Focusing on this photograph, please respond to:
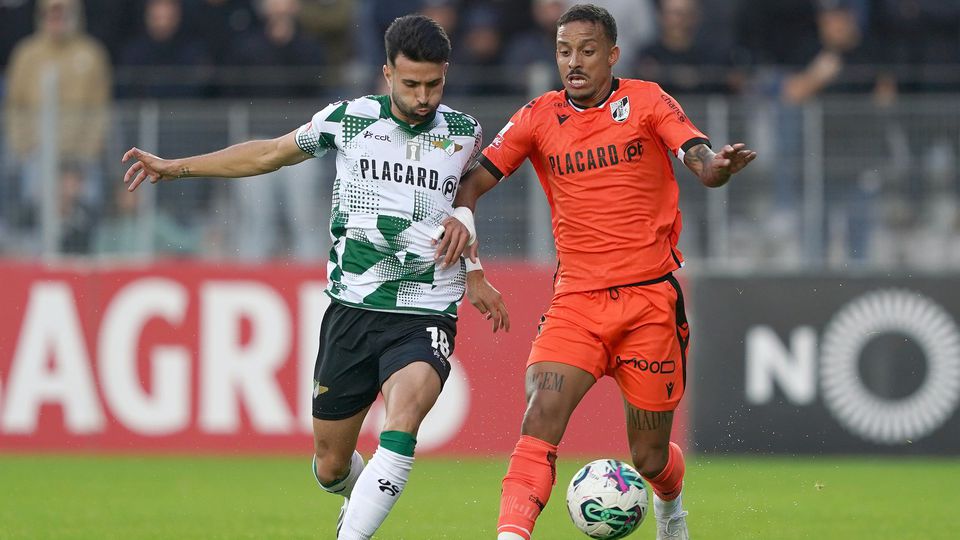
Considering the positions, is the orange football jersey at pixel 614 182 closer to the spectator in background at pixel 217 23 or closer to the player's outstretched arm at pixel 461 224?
the player's outstretched arm at pixel 461 224

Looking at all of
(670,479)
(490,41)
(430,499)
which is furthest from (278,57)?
(670,479)

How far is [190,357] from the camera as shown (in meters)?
14.0

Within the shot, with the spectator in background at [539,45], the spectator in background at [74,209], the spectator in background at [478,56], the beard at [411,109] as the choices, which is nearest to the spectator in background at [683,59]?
the spectator in background at [539,45]

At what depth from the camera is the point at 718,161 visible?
Result: 703 centimetres

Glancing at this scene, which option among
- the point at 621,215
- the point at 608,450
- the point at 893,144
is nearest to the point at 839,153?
the point at 893,144

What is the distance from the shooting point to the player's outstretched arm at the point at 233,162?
782 centimetres

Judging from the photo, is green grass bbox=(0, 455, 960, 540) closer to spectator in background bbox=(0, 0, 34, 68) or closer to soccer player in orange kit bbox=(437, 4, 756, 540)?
soccer player in orange kit bbox=(437, 4, 756, 540)

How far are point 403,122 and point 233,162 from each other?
Answer: 850mm

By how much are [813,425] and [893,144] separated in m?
2.51

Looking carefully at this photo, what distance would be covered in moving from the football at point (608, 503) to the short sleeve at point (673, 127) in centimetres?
155

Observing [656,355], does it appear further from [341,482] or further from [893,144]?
[893,144]

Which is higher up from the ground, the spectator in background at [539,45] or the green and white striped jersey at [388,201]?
the spectator in background at [539,45]

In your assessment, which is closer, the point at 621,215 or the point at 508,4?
the point at 621,215

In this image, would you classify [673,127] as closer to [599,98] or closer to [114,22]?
[599,98]
